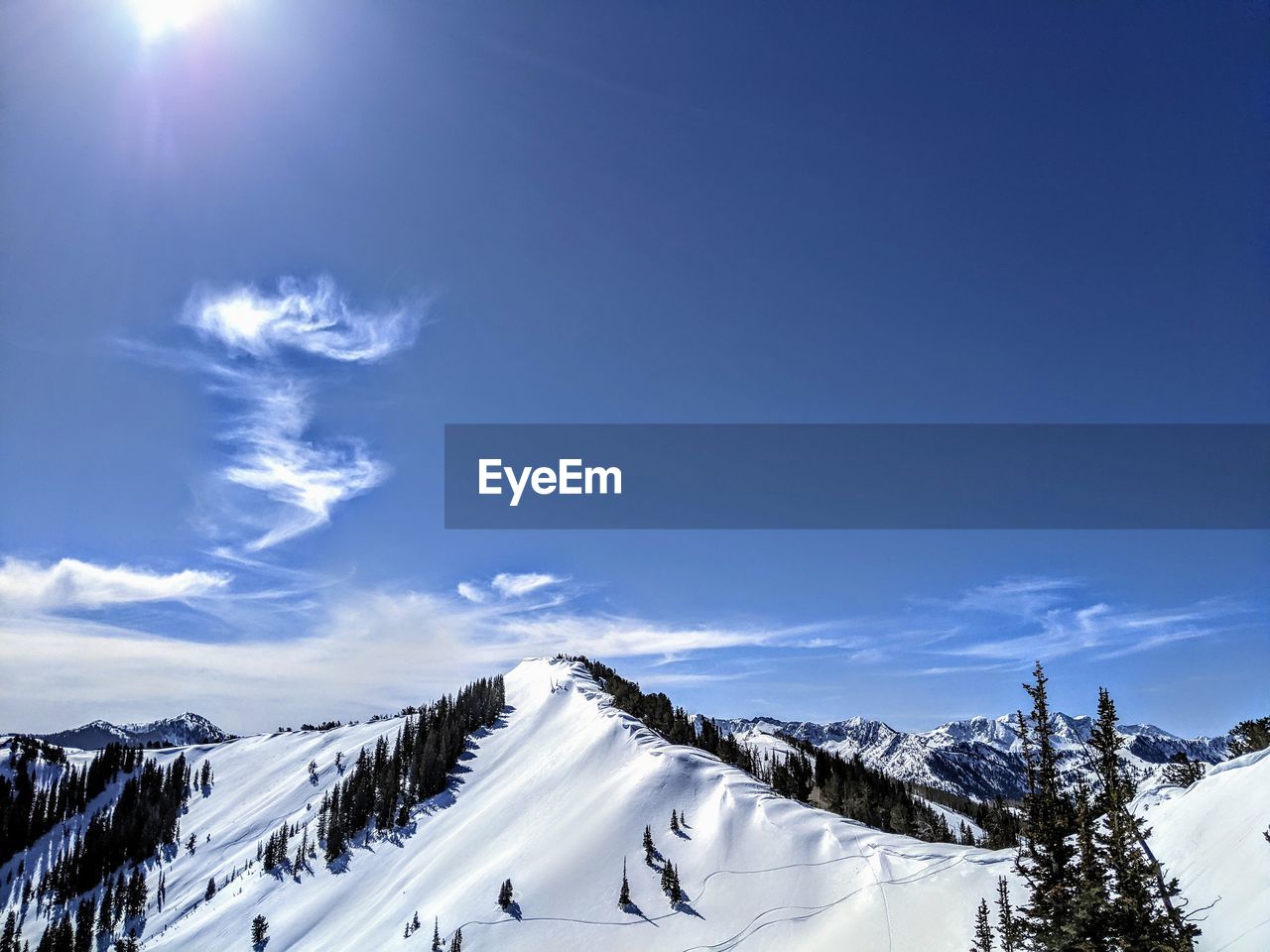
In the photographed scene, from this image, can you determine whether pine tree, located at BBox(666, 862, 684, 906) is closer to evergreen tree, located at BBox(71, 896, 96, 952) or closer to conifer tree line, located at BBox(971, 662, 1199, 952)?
conifer tree line, located at BBox(971, 662, 1199, 952)

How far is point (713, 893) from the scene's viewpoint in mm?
68188

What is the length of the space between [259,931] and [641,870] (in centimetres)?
7439

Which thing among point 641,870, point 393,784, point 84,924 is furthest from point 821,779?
point 84,924

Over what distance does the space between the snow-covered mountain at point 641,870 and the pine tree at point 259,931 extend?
61.0 inches

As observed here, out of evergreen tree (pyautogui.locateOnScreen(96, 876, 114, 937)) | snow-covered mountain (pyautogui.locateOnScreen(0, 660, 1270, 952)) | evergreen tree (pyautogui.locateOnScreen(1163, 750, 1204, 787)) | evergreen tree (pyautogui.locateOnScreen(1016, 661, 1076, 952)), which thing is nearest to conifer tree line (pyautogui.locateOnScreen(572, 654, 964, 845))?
snow-covered mountain (pyautogui.locateOnScreen(0, 660, 1270, 952))

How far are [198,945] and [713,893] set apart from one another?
10678 cm

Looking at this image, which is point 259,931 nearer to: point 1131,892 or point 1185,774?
point 1131,892

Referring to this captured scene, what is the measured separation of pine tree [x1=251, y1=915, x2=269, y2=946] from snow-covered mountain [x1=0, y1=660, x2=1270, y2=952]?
61.0 inches

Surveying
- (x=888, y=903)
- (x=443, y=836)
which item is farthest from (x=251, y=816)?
(x=888, y=903)

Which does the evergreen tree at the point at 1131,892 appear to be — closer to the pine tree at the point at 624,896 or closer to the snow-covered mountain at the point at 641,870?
the snow-covered mountain at the point at 641,870

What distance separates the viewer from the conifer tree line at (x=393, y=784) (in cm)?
14412

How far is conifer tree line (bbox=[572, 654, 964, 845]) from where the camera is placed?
11081 cm

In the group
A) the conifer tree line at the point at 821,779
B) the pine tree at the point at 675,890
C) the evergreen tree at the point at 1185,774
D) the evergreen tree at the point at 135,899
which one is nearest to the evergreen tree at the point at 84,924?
the evergreen tree at the point at 135,899

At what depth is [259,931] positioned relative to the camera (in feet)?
355
